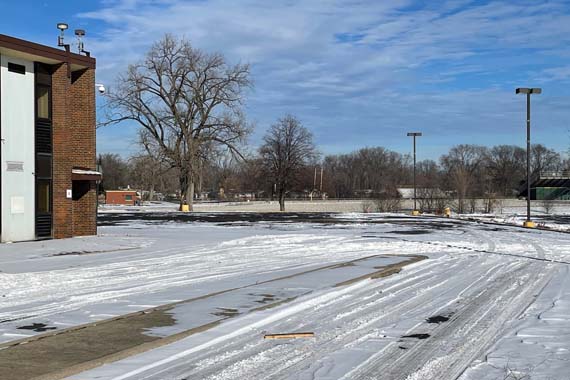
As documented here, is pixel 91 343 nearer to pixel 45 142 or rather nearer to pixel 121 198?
pixel 45 142

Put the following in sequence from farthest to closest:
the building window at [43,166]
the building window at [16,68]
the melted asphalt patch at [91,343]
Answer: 1. the building window at [43,166]
2. the building window at [16,68]
3. the melted asphalt patch at [91,343]

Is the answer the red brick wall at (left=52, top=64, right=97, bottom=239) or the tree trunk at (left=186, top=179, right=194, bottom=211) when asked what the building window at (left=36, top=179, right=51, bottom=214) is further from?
the tree trunk at (left=186, top=179, right=194, bottom=211)

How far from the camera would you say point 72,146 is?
26219 mm

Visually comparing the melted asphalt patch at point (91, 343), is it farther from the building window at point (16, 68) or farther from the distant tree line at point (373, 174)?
the distant tree line at point (373, 174)

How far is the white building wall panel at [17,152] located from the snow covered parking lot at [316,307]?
357cm

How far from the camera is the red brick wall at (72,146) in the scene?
2469 centimetres

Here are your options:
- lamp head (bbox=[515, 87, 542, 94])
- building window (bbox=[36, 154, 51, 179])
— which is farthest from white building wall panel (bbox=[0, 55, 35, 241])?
lamp head (bbox=[515, 87, 542, 94])

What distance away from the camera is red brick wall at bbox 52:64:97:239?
81.0ft

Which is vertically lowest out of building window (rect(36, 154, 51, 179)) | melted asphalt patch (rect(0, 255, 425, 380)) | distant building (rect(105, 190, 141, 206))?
melted asphalt patch (rect(0, 255, 425, 380))

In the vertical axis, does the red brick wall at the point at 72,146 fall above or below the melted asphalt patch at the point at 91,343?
above

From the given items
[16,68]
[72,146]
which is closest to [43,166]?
[72,146]

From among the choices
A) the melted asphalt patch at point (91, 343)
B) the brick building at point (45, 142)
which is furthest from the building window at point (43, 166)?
the melted asphalt patch at point (91, 343)

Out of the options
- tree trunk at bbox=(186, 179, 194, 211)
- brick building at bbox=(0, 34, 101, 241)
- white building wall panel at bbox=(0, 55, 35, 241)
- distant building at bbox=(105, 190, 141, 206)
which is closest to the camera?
white building wall panel at bbox=(0, 55, 35, 241)

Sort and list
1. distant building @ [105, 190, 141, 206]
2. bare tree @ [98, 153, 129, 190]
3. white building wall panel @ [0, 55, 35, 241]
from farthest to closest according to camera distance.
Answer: bare tree @ [98, 153, 129, 190], distant building @ [105, 190, 141, 206], white building wall panel @ [0, 55, 35, 241]
